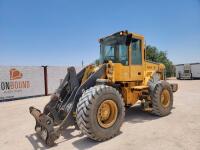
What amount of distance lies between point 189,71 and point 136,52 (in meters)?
28.9

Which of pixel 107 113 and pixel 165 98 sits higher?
Result: pixel 165 98

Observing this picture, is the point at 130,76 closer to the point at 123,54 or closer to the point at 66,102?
the point at 123,54

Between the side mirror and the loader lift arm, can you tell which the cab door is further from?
the loader lift arm

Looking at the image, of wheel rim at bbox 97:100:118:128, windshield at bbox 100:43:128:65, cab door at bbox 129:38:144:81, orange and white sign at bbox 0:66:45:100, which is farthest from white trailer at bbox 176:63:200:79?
wheel rim at bbox 97:100:118:128

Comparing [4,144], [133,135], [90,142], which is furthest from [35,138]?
[133,135]

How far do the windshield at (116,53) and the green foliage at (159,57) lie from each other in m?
34.8

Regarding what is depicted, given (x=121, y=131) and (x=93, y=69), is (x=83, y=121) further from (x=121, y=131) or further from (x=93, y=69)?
(x=93, y=69)

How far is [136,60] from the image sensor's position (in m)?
6.52

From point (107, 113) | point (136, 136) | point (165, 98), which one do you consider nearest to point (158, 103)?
point (165, 98)

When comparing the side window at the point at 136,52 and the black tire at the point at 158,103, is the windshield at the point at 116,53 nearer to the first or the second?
the side window at the point at 136,52

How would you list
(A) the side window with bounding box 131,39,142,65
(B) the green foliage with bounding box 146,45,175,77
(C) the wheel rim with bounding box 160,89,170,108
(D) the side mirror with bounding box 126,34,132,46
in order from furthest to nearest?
(B) the green foliage with bounding box 146,45,175,77 → (C) the wheel rim with bounding box 160,89,170,108 → (A) the side window with bounding box 131,39,142,65 → (D) the side mirror with bounding box 126,34,132,46

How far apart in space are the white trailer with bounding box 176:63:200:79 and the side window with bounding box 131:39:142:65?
27428 mm

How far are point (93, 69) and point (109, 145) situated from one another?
2503mm

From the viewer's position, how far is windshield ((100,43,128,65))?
624 centimetres
